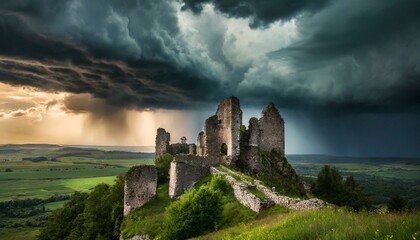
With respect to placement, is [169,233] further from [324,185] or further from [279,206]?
[324,185]

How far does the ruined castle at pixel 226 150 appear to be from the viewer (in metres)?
44.6

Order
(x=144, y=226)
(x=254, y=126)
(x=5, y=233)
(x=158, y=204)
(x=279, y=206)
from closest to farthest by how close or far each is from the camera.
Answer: (x=279, y=206)
(x=144, y=226)
(x=158, y=204)
(x=254, y=126)
(x=5, y=233)

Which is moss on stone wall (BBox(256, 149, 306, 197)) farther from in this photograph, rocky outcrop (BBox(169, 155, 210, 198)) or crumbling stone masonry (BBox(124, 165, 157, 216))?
crumbling stone masonry (BBox(124, 165, 157, 216))

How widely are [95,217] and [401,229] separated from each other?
4673 centimetres

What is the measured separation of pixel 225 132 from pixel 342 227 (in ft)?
128

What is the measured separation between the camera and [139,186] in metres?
44.7

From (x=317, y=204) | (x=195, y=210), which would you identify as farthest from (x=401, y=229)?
(x=195, y=210)

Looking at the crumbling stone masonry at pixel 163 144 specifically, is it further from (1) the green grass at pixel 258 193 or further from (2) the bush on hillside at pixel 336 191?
(1) the green grass at pixel 258 193

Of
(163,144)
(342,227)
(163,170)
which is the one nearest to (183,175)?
(163,170)

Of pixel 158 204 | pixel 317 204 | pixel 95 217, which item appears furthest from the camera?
pixel 95 217

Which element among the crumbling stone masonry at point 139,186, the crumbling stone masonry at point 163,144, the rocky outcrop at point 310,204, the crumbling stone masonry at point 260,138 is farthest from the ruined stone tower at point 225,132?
the rocky outcrop at point 310,204

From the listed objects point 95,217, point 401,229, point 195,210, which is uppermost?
point 401,229

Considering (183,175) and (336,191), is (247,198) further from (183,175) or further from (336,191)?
(336,191)

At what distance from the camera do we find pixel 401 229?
12.7 meters
